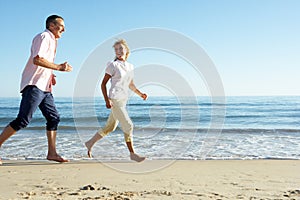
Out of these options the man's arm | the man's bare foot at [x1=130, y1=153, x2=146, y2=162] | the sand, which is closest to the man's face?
the man's arm

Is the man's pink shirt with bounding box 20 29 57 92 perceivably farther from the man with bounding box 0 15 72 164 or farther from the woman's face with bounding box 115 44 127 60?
the woman's face with bounding box 115 44 127 60

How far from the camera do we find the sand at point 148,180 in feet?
9.12

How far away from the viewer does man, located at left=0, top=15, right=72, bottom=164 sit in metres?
3.51

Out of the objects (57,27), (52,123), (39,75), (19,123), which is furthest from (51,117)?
(57,27)

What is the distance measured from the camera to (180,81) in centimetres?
465

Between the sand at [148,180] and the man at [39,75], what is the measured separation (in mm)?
642

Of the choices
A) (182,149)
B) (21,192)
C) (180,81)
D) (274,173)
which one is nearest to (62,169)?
(21,192)

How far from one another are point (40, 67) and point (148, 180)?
1.76 metres

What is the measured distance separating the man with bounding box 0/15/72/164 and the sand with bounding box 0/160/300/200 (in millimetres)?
642

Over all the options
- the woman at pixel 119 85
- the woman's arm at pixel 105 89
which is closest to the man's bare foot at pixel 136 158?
the woman at pixel 119 85

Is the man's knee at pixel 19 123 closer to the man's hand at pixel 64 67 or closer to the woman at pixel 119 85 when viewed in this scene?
the man's hand at pixel 64 67

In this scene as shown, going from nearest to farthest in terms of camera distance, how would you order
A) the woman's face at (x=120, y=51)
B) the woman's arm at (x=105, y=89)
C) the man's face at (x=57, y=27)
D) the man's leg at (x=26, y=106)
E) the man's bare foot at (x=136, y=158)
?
the man's leg at (x=26, y=106) → the man's face at (x=57, y=27) → the woman's arm at (x=105, y=89) → the woman's face at (x=120, y=51) → the man's bare foot at (x=136, y=158)

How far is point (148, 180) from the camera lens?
3303mm

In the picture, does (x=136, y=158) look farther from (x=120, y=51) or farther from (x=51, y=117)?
(x=120, y=51)
